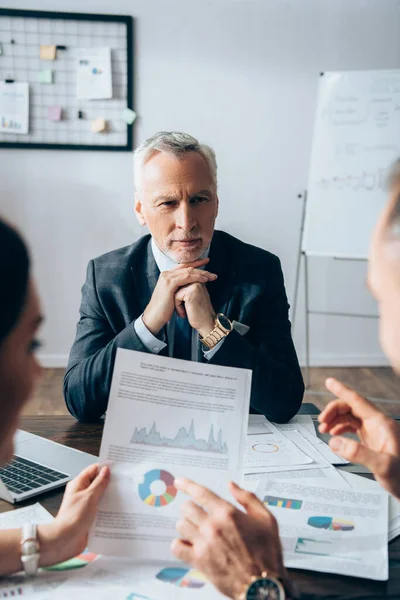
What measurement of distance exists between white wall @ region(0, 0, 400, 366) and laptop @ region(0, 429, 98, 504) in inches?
107

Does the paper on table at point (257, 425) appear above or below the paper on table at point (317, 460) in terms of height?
below

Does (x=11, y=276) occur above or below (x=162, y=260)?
above

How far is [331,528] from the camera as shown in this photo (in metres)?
0.94

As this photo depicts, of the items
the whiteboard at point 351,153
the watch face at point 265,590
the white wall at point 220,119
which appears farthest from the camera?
the white wall at point 220,119

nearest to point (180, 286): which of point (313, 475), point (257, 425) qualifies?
point (257, 425)

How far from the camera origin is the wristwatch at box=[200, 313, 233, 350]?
1474 mm

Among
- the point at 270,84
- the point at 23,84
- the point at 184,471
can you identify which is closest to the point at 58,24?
the point at 23,84

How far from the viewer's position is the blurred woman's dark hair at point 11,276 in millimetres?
610

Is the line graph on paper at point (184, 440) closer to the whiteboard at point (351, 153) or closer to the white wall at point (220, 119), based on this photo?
the whiteboard at point (351, 153)

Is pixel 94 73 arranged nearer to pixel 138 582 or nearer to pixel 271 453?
pixel 271 453

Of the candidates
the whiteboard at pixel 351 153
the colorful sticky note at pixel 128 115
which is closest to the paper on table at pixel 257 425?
the whiteboard at pixel 351 153

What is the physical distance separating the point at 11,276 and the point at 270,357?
983 mm

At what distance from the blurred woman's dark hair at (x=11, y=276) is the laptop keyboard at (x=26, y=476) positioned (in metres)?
0.49

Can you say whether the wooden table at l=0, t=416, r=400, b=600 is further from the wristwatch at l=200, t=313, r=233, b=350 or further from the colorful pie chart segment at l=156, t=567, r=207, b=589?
the wristwatch at l=200, t=313, r=233, b=350
